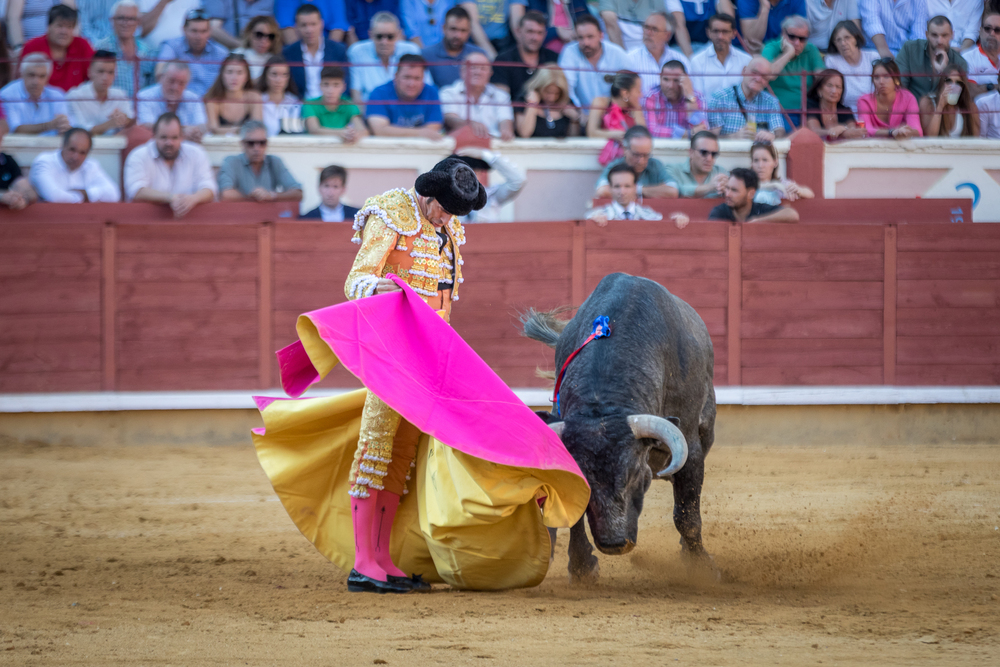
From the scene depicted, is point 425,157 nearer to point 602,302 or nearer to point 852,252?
point 852,252

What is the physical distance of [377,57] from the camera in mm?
6902

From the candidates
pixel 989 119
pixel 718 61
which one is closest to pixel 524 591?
pixel 718 61

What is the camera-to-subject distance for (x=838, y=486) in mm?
4949

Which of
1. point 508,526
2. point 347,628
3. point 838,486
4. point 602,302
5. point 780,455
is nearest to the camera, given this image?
point 347,628

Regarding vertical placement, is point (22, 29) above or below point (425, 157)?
above

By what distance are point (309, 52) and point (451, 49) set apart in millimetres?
948

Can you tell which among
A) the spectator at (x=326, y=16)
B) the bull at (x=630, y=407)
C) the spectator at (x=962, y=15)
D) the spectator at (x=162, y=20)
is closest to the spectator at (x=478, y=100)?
the spectator at (x=326, y=16)

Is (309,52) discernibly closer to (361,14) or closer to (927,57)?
(361,14)

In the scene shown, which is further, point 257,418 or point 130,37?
point 130,37

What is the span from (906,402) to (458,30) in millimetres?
3804

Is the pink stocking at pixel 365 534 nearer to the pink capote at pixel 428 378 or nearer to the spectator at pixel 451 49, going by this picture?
the pink capote at pixel 428 378

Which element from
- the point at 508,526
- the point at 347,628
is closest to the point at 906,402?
the point at 508,526

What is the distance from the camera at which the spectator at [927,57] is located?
7488 mm

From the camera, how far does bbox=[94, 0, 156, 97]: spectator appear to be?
6.58 metres
